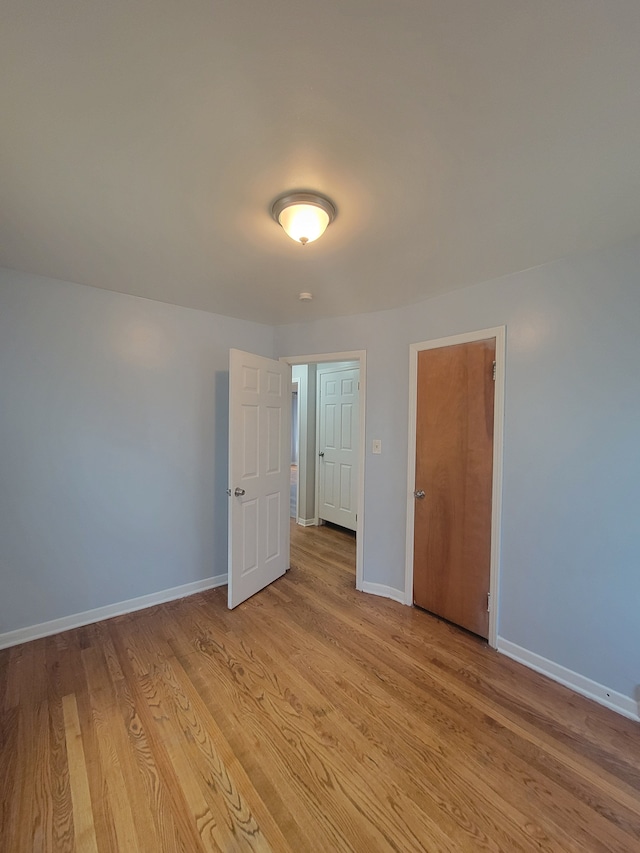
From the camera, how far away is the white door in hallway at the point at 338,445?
4.32 metres

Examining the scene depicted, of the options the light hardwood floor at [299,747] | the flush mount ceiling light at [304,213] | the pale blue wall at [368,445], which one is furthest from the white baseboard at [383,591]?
the flush mount ceiling light at [304,213]

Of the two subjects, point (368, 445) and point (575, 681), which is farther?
point (368, 445)

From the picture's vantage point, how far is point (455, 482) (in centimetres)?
242

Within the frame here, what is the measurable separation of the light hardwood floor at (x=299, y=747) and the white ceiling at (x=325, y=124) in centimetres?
234

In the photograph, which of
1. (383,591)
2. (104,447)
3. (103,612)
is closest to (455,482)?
(383,591)

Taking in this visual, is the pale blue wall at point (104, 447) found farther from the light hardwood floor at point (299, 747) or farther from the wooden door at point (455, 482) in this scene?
the wooden door at point (455, 482)

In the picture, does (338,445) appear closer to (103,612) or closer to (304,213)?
(103,612)

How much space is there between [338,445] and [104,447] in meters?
2.72

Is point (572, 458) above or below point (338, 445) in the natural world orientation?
above

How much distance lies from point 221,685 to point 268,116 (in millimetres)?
2513

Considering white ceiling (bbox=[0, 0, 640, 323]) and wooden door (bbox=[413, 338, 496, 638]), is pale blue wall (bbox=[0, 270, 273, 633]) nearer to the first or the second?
white ceiling (bbox=[0, 0, 640, 323])

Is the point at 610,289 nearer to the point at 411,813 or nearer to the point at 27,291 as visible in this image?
the point at 411,813

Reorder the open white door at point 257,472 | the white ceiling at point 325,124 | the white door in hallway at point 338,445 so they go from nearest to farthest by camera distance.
Answer: the white ceiling at point 325,124
the open white door at point 257,472
the white door in hallway at point 338,445

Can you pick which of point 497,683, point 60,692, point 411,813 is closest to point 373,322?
point 497,683
